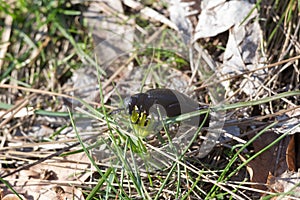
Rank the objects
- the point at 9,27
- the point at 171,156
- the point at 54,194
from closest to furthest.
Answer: the point at 171,156 < the point at 54,194 < the point at 9,27

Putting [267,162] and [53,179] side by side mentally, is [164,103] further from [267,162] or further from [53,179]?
[53,179]

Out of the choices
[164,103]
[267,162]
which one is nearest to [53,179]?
[164,103]

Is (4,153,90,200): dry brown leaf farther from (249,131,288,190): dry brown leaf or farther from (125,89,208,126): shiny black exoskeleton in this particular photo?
(249,131,288,190): dry brown leaf

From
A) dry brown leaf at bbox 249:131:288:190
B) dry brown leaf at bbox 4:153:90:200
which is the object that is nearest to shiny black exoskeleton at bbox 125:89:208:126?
dry brown leaf at bbox 249:131:288:190

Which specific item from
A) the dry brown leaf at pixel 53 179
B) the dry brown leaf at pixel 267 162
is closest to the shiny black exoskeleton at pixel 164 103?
the dry brown leaf at pixel 267 162

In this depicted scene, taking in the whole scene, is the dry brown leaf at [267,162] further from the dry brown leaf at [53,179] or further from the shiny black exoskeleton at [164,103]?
the dry brown leaf at [53,179]

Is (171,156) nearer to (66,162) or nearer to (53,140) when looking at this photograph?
(66,162)

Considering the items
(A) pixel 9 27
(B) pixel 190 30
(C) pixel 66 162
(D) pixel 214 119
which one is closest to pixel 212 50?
(B) pixel 190 30

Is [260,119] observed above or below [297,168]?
above

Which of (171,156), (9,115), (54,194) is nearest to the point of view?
(171,156)
